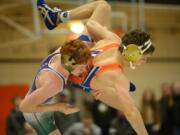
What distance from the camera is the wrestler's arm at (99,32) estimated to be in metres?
4.24

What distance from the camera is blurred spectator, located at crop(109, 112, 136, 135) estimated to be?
7625 millimetres

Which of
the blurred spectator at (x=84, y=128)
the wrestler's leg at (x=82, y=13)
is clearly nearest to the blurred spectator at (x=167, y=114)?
the blurred spectator at (x=84, y=128)

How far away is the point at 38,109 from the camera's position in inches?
161

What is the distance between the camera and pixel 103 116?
8375 mm

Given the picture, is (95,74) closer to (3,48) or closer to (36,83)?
(36,83)

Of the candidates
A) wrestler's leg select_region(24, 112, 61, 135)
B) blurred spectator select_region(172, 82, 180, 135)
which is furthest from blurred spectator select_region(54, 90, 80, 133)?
wrestler's leg select_region(24, 112, 61, 135)

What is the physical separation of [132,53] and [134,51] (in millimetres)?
22

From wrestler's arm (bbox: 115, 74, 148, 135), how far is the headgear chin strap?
184 millimetres

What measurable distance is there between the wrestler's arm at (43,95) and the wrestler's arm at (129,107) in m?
0.48

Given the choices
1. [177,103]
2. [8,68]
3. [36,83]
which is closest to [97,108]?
[177,103]

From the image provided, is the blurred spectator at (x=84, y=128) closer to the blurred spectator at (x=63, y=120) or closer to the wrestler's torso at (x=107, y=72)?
the blurred spectator at (x=63, y=120)

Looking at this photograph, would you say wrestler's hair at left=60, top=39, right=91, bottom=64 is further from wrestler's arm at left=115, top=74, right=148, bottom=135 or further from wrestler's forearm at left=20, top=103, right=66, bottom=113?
wrestler's forearm at left=20, top=103, right=66, bottom=113

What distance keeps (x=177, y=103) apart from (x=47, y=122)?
11.0 ft

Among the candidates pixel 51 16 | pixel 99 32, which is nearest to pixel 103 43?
pixel 99 32
